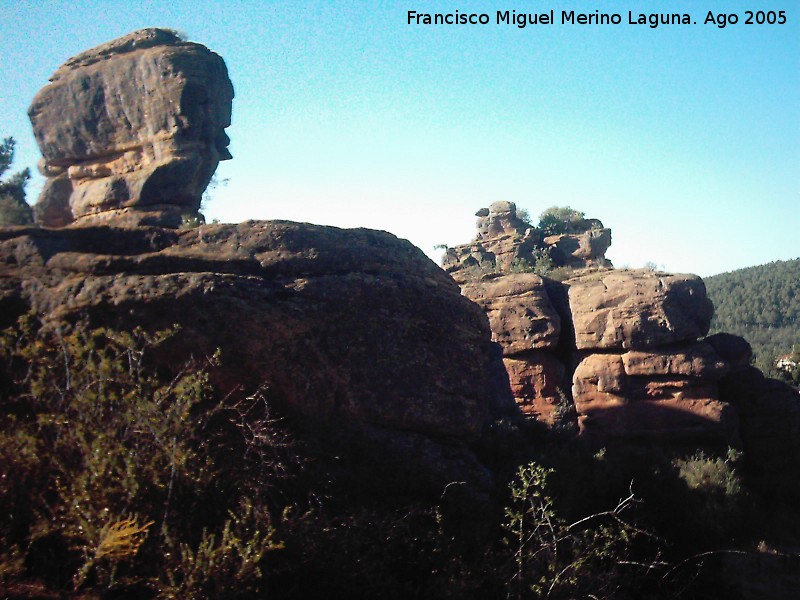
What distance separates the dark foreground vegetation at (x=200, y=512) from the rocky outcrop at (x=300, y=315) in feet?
1.20

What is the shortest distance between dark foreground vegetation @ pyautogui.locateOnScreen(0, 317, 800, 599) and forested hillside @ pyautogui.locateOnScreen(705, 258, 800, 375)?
163 ft

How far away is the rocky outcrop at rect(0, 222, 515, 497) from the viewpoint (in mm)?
7156

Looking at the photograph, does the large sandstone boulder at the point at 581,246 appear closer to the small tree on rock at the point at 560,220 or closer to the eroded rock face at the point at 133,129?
the small tree on rock at the point at 560,220

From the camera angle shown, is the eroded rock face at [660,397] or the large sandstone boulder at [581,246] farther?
the large sandstone boulder at [581,246]

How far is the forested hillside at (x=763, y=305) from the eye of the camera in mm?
54188

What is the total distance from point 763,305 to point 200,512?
65.9 meters

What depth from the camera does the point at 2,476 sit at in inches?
204

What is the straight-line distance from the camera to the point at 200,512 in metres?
5.55

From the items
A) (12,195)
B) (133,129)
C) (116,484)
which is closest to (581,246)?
(133,129)

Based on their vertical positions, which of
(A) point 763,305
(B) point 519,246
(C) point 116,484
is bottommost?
(C) point 116,484

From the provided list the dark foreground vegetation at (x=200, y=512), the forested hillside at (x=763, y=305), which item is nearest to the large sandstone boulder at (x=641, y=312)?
the dark foreground vegetation at (x=200, y=512)

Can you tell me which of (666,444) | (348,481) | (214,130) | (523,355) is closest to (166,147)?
(214,130)

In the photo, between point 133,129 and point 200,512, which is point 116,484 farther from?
point 133,129

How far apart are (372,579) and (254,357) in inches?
112
